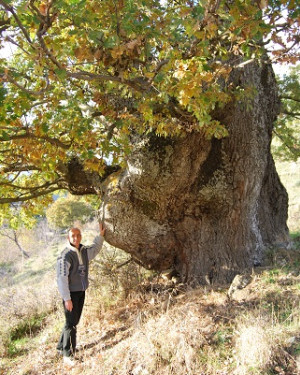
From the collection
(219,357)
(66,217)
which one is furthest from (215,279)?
(66,217)

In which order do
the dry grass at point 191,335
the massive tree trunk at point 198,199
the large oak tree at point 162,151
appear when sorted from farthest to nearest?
the massive tree trunk at point 198,199 → the large oak tree at point 162,151 → the dry grass at point 191,335

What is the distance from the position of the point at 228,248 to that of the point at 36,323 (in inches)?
160

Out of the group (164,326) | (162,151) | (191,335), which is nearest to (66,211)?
(162,151)

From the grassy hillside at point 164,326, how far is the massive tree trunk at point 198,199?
0.52 meters

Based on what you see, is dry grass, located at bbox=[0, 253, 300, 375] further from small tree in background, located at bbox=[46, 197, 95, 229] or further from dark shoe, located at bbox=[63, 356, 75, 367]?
small tree in background, located at bbox=[46, 197, 95, 229]

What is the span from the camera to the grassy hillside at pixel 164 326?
3461mm

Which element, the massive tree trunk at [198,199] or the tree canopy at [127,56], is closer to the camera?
the tree canopy at [127,56]

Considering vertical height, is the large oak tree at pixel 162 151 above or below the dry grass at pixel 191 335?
above

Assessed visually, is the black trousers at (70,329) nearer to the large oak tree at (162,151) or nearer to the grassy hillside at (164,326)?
the grassy hillside at (164,326)

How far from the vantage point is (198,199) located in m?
5.68

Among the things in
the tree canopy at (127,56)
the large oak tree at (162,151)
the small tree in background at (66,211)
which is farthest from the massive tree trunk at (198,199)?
the small tree in background at (66,211)

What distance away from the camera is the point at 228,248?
578cm

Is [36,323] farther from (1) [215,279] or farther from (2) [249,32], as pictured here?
(2) [249,32]

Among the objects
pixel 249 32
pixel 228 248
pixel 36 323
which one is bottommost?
pixel 36 323
